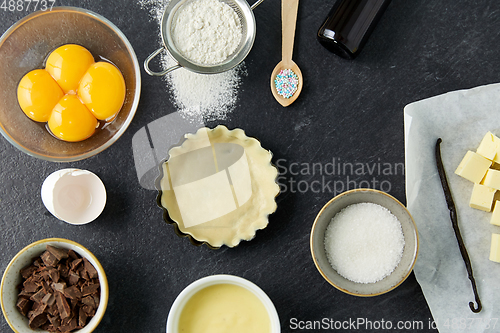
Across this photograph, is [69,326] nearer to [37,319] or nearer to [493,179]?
[37,319]

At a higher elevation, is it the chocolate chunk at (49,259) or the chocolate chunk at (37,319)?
the chocolate chunk at (49,259)

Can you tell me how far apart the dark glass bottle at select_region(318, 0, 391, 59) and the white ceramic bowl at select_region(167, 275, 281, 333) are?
0.81 metres

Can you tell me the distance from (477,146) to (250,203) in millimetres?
807

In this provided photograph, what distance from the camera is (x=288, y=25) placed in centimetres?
128

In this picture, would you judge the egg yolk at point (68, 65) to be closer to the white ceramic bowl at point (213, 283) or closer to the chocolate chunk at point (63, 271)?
the chocolate chunk at point (63, 271)

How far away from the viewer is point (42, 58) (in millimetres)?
1155

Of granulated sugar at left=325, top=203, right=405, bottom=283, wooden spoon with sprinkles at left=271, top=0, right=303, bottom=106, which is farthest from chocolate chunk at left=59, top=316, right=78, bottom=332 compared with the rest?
wooden spoon with sprinkles at left=271, top=0, right=303, bottom=106

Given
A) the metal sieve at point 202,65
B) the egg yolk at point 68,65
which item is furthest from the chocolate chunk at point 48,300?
the metal sieve at point 202,65

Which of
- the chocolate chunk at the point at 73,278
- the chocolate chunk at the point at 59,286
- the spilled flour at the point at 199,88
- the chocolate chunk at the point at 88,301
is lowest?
the chocolate chunk at the point at 88,301

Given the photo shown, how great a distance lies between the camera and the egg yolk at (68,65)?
112 cm

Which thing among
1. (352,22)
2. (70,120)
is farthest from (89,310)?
(352,22)

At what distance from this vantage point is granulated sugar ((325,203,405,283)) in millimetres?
1191

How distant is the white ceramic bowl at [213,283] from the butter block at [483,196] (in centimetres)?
76

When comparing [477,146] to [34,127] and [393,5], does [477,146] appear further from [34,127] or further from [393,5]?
[34,127]
